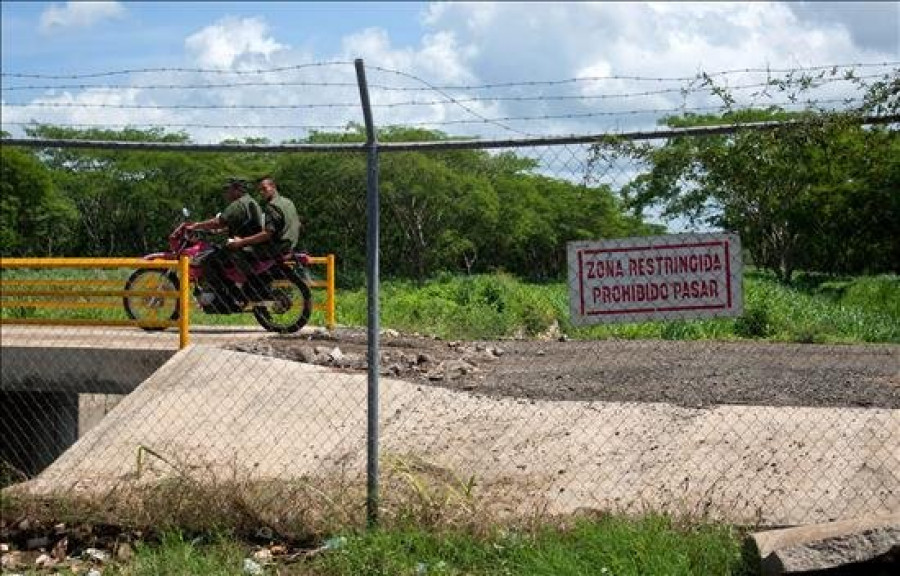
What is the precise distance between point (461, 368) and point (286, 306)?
201cm

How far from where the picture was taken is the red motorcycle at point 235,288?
11.5 meters

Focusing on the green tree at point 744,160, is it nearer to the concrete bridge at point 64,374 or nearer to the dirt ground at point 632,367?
the dirt ground at point 632,367

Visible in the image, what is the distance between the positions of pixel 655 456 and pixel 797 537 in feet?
7.90

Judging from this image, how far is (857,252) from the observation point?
105 ft

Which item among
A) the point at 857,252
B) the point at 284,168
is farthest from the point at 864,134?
the point at 857,252

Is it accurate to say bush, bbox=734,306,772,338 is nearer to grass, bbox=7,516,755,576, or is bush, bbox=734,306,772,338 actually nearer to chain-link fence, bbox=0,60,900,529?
chain-link fence, bbox=0,60,900,529

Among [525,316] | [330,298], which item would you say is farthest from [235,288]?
[525,316]

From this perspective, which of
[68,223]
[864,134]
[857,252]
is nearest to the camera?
[864,134]

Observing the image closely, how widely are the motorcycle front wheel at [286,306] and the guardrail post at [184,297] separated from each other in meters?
0.90

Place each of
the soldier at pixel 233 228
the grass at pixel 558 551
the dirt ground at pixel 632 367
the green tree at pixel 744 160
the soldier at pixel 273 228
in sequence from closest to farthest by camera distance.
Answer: the grass at pixel 558 551
the green tree at pixel 744 160
the dirt ground at pixel 632 367
the soldier at pixel 273 228
the soldier at pixel 233 228

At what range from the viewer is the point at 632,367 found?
11.6 meters

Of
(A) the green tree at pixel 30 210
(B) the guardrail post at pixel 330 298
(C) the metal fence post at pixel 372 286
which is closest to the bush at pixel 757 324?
(B) the guardrail post at pixel 330 298

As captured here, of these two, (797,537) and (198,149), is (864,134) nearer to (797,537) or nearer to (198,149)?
(797,537)

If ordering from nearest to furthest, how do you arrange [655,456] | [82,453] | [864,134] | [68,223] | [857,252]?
[864,134], [655,456], [82,453], [68,223], [857,252]
